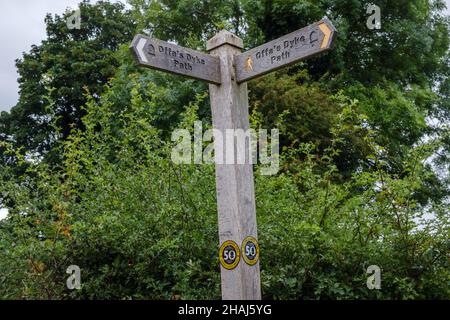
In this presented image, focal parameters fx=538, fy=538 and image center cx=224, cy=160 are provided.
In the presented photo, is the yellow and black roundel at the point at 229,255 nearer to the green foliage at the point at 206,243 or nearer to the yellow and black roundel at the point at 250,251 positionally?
the yellow and black roundel at the point at 250,251

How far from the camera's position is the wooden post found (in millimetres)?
3748

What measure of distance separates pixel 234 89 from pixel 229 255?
1.25 m

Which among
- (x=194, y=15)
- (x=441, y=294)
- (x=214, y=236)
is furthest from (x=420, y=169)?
(x=194, y=15)

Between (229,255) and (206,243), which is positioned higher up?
(206,243)

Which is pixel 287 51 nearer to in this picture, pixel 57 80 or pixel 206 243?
pixel 206 243

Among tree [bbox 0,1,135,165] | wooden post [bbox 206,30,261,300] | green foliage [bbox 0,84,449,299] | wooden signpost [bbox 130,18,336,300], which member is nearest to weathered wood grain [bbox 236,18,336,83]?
wooden signpost [bbox 130,18,336,300]

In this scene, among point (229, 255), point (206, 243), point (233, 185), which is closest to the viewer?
point (229, 255)

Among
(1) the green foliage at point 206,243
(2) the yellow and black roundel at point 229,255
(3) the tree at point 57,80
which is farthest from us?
(3) the tree at point 57,80

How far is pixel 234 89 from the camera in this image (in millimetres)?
4105

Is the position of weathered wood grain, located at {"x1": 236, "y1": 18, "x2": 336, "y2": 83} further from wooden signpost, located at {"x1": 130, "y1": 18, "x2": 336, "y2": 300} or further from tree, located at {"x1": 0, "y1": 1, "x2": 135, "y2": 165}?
tree, located at {"x1": 0, "y1": 1, "x2": 135, "y2": 165}

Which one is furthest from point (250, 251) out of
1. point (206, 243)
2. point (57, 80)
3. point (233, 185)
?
point (57, 80)

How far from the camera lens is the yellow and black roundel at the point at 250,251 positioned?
3.77 meters

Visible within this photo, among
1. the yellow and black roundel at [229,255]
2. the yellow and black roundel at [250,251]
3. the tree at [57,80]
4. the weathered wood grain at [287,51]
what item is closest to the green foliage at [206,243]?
the yellow and black roundel at [250,251]

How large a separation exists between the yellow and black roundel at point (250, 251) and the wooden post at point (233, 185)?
3cm
